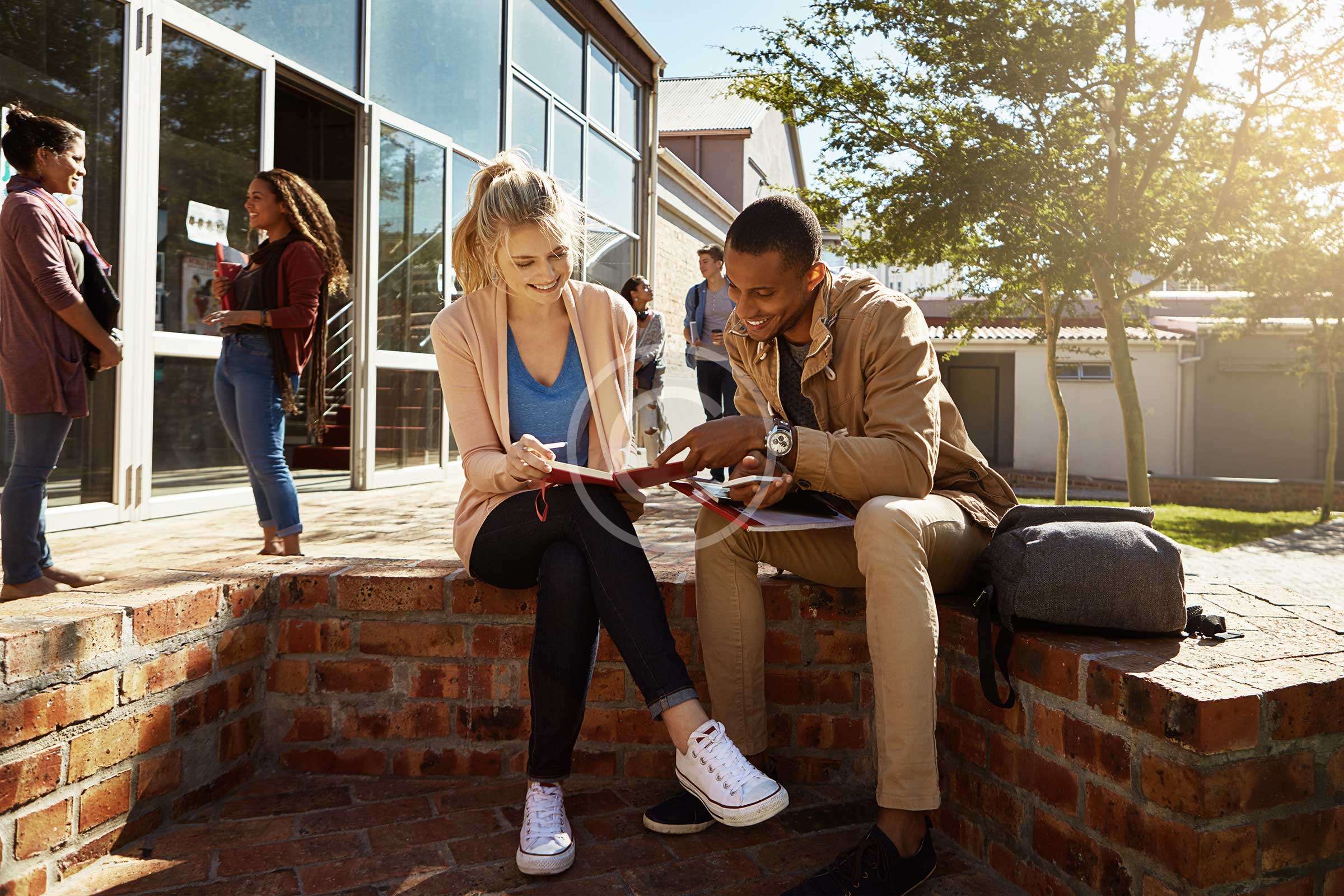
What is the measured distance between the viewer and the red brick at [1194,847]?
5.04 ft

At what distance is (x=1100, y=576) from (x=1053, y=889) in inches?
24.2

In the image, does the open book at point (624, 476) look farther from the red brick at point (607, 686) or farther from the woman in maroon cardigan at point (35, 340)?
the woman in maroon cardigan at point (35, 340)

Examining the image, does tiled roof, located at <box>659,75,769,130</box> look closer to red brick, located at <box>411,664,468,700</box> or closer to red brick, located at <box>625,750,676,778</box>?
red brick, located at <box>411,664,468,700</box>

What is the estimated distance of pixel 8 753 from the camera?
1.75 metres

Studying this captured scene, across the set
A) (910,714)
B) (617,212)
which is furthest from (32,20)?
(617,212)

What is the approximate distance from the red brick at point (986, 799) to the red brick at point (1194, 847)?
31 centimetres

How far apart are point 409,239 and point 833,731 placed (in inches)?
231

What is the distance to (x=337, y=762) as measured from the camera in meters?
2.51

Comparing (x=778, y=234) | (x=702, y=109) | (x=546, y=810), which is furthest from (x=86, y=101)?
(x=702, y=109)

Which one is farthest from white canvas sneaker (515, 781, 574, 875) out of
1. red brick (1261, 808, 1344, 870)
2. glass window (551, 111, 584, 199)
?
glass window (551, 111, 584, 199)

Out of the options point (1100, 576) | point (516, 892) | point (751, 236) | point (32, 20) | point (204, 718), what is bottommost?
point (516, 892)

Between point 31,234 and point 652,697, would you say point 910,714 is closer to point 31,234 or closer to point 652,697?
point 652,697

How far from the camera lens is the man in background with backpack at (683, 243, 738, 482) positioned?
23.0 feet

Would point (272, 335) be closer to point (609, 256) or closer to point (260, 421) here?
point (260, 421)
